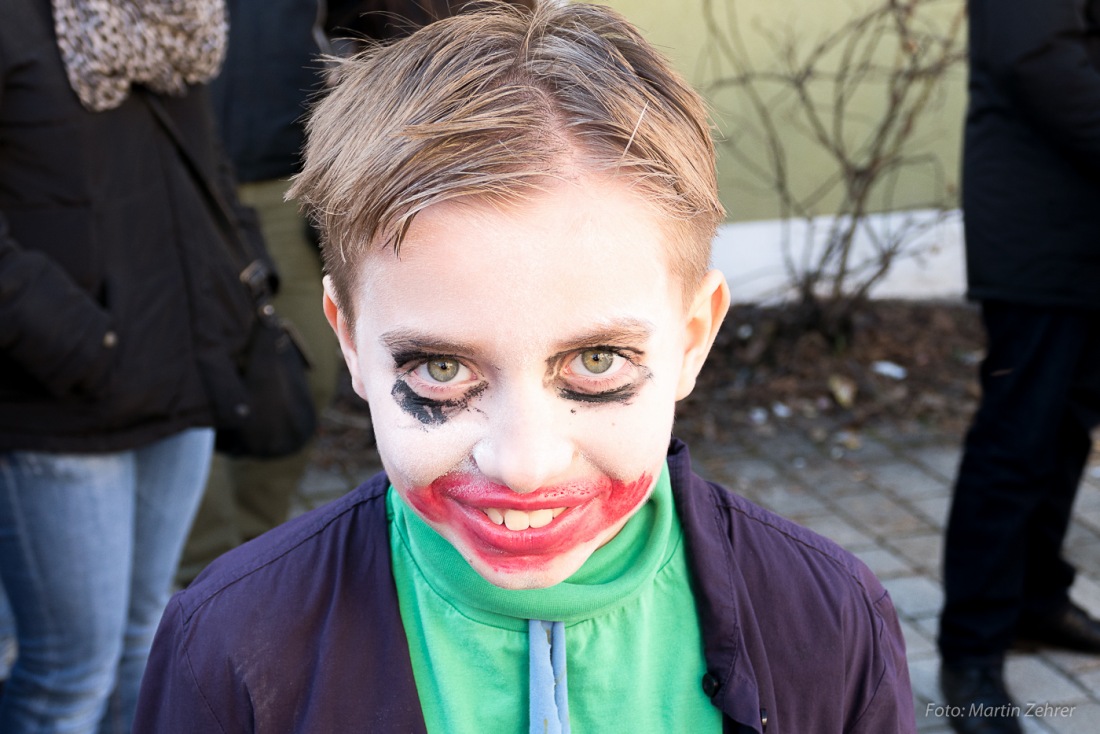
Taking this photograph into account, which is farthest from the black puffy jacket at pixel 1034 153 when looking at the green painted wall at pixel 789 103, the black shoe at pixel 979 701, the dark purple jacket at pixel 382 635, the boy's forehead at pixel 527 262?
the green painted wall at pixel 789 103

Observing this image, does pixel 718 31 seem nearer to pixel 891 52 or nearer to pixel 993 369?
pixel 891 52

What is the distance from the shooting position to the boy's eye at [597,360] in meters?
1.23

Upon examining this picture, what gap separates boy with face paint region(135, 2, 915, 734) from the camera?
3.93 feet

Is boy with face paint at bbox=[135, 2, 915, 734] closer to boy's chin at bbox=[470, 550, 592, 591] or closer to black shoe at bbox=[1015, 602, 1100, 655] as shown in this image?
boy's chin at bbox=[470, 550, 592, 591]

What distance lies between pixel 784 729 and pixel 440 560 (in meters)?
0.46

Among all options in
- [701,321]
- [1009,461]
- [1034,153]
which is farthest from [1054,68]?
[701,321]

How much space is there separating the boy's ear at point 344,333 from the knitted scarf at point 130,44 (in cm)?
104

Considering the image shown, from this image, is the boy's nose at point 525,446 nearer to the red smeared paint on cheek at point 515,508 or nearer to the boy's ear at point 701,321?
the red smeared paint on cheek at point 515,508

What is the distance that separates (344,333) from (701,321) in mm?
428

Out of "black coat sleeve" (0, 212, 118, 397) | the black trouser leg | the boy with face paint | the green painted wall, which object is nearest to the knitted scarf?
"black coat sleeve" (0, 212, 118, 397)

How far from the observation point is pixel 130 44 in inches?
87.4

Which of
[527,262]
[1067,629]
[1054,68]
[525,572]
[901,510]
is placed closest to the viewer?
[527,262]

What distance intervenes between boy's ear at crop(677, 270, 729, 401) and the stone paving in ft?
6.95

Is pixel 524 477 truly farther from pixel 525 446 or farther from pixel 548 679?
pixel 548 679
